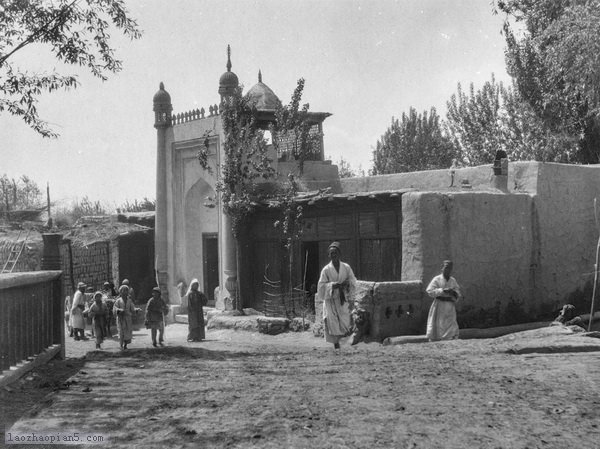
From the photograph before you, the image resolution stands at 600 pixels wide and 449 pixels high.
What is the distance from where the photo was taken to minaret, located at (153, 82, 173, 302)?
2298cm

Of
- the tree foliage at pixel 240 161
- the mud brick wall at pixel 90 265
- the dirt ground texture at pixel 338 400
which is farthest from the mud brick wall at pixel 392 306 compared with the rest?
the mud brick wall at pixel 90 265

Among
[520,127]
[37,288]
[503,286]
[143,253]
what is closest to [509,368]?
[37,288]

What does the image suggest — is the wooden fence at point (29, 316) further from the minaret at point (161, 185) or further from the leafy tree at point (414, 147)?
the leafy tree at point (414, 147)

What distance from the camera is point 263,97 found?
21094 mm

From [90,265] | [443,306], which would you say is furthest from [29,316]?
[90,265]

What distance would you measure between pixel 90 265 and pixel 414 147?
1831cm

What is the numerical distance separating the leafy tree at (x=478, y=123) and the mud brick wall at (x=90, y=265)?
16.1 m

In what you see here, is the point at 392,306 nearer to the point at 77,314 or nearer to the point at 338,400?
the point at 338,400

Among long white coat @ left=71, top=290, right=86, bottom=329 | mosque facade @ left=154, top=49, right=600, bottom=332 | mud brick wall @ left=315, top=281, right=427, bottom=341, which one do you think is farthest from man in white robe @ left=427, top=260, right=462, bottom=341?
long white coat @ left=71, top=290, right=86, bottom=329

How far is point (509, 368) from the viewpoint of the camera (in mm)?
7273

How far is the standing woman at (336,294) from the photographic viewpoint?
34.9 ft

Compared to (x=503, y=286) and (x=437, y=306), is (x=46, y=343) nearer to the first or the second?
(x=437, y=306)

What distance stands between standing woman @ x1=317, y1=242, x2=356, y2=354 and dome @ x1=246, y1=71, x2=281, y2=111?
1022 centimetres

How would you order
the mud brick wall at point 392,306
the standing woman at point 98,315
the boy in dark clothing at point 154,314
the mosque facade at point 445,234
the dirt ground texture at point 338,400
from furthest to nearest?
the standing woman at point 98,315 < the boy in dark clothing at point 154,314 < the mosque facade at point 445,234 < the mud brick wall at point 392,306 < the dirt ground texture at point 338,400
